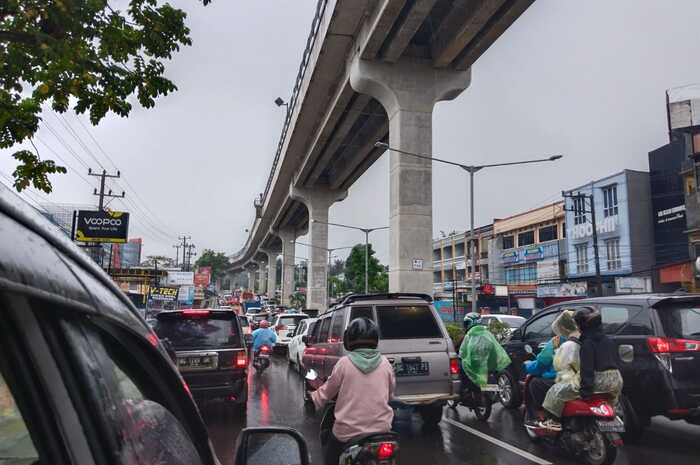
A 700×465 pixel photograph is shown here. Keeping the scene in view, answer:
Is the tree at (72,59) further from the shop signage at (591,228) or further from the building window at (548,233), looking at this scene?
the building window at (548,233)

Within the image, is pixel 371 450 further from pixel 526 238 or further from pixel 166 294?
pixel 526 238

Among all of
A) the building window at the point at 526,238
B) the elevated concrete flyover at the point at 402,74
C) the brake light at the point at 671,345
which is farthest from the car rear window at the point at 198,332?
the building window at the point at 526,238

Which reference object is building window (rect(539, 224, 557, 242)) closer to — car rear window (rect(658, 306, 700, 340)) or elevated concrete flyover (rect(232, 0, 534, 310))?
elevated concrete flyover (rect(232, 0, 534, 310))

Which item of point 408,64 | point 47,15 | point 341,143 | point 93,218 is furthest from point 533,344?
point 93,218

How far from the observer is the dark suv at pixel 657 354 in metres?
6.36

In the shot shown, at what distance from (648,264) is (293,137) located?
2703cm

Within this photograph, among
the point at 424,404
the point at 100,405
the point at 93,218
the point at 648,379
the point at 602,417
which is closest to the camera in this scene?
the point at 100,405

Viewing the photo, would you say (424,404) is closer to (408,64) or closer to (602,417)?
(602,417)

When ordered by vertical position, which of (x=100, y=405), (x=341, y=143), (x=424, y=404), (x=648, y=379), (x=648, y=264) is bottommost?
(x=424, y=404)

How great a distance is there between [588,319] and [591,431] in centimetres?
130

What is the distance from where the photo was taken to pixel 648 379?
6645 millimetres

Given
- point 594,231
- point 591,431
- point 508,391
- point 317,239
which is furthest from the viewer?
point 317,239

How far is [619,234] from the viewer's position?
39594 millimetres

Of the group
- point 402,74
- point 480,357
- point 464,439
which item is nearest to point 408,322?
point 480,357
